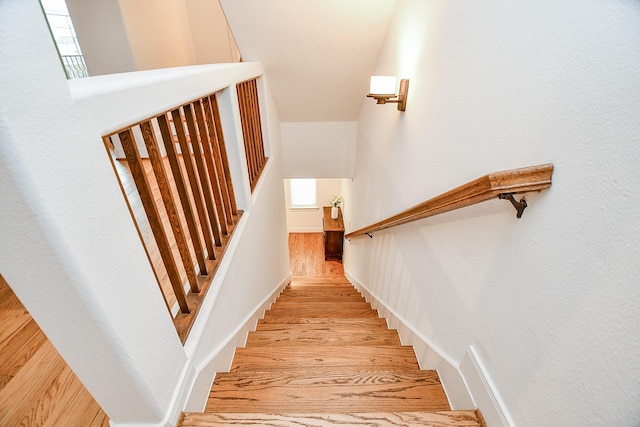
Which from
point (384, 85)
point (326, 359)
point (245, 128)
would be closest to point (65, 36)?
point (245, 128)

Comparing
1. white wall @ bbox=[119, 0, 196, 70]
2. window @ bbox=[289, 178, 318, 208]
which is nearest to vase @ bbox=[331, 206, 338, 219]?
window @ bbox=[289, 178, 318, 208]

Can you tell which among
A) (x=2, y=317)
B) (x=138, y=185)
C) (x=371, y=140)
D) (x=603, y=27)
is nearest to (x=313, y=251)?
(x=371, y=140)

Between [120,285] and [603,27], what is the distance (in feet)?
3.85

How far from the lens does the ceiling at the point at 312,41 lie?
7.36ft

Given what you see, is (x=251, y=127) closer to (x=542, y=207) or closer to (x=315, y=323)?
(x=315, y=323)

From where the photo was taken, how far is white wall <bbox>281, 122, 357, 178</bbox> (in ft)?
13.7

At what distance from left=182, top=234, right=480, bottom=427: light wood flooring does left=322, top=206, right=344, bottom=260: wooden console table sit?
147 inches

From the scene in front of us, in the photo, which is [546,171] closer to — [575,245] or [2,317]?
[575,245]

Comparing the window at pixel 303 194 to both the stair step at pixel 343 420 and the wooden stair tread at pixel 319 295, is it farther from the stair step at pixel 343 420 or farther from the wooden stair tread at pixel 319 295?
the stair step at pixel 343 420

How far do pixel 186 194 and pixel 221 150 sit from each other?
65 cm

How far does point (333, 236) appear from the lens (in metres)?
6.04

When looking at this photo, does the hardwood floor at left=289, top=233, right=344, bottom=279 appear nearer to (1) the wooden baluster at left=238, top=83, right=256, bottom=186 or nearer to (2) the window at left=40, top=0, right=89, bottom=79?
(1) the wooden baluster at left=238, top=83, right=256, bottom=186

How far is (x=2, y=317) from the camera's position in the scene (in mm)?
1579

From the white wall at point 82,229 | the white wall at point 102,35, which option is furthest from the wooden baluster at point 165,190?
the white wall at point 102,35
